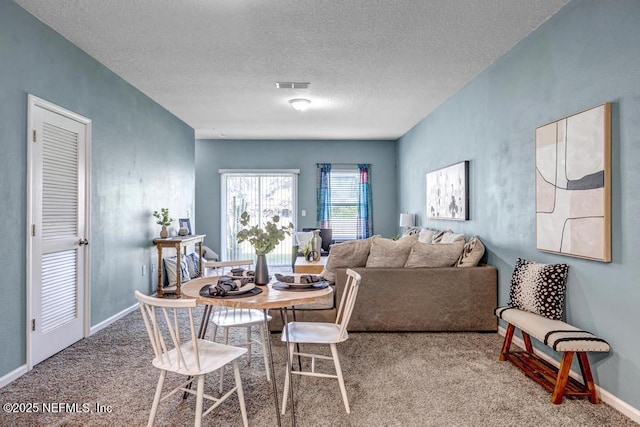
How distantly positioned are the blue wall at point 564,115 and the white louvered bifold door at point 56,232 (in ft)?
13.1

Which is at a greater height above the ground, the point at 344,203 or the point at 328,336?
the point at 344,203

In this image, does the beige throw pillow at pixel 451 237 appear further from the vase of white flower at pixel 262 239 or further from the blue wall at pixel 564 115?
the vase of white flower at pixel 262 239

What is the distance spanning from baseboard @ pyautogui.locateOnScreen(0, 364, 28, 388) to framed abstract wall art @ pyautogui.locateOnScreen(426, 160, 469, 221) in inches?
175

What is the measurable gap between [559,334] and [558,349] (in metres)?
0.11

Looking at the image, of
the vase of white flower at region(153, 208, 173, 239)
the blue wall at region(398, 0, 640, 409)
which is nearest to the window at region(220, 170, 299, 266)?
the vase of white flower at region(153, 208, 173, 239)

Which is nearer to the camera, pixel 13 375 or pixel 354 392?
pixel 354 392

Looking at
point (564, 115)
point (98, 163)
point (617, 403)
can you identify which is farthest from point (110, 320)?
point (564, 115)

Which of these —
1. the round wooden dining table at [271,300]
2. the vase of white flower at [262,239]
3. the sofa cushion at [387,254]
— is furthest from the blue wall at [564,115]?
the vase of white flower at [262,239]

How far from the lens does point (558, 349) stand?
7.55 feet

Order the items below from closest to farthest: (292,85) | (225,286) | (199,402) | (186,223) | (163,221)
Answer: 1. (199,402)
2. (225,286)
3. (292,85)
4. (163,221)
5. (186,223)

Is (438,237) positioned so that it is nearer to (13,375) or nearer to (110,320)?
(110,320)

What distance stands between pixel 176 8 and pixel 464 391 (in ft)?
11.1

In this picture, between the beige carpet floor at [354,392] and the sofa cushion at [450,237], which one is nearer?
the beige carpet floor at [354,392]

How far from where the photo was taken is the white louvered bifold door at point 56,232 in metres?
2.99
